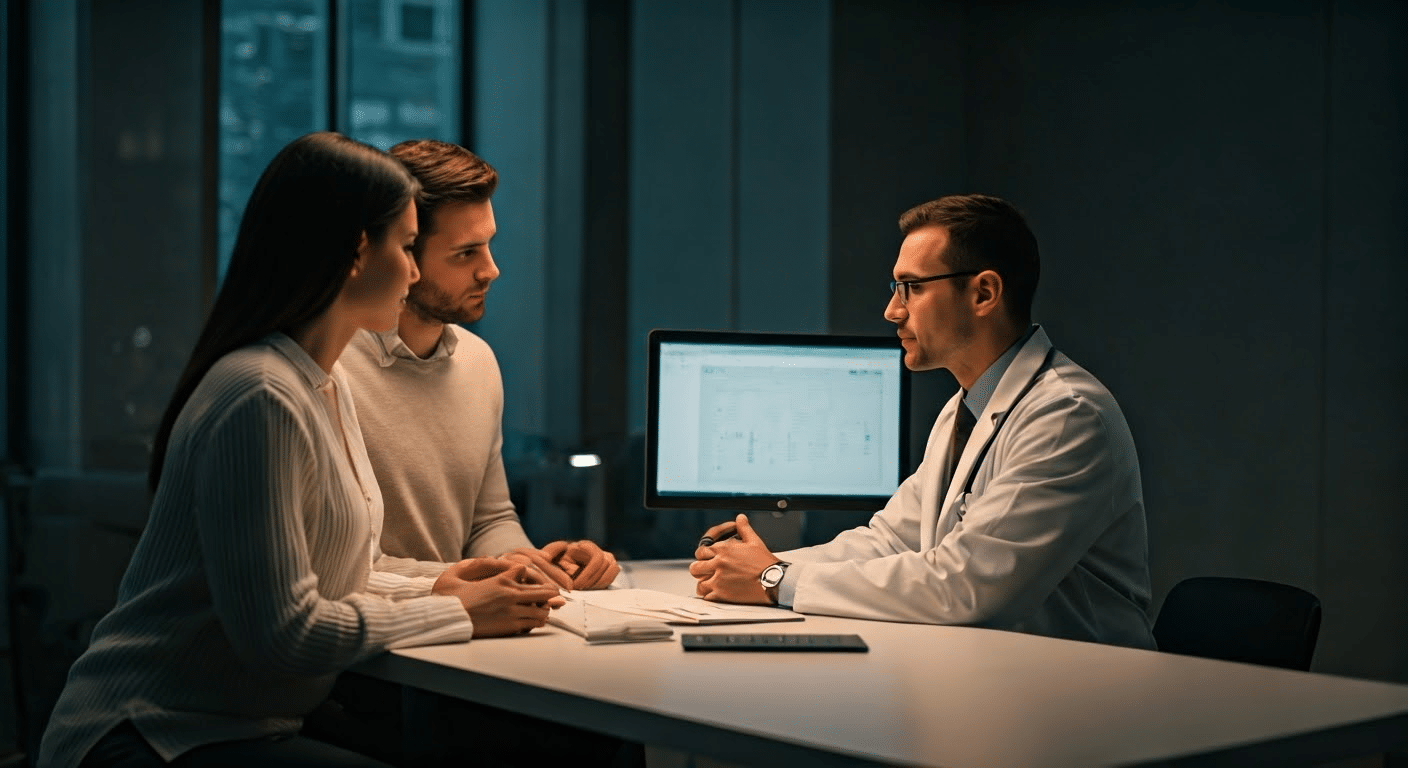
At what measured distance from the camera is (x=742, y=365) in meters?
2.93

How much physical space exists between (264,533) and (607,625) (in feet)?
1.84

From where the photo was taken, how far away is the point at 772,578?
7.64ft

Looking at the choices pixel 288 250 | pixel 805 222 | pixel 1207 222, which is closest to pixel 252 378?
pixel 288 250

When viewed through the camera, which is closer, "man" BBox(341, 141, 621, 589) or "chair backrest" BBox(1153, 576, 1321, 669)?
"chair backrest" BBox(1153, 576, 1321, 669)

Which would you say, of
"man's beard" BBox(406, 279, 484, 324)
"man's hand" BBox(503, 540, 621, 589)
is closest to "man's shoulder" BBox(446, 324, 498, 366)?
"man's beard" BBox(406, 279, 484, 324)

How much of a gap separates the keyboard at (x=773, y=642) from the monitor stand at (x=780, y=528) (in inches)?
98.3

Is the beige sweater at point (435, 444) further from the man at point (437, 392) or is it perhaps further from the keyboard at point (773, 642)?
the keyboard at point (773, 642)

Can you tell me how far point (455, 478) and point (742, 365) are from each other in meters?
0.68

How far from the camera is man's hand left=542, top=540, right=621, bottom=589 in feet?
8.27

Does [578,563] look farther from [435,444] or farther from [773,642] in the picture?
[773,642]

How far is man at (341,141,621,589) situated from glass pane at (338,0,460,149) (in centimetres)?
202

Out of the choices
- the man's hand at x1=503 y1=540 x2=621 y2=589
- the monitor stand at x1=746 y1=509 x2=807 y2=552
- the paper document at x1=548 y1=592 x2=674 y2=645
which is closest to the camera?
the paper document at x1=548 y1=592 x2=674 y2=645

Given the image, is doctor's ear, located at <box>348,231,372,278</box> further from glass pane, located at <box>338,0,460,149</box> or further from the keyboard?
glass pane, located at <box>338,0,460,149</box>

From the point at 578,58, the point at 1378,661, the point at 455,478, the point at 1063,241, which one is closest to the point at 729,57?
the point at 578,58
